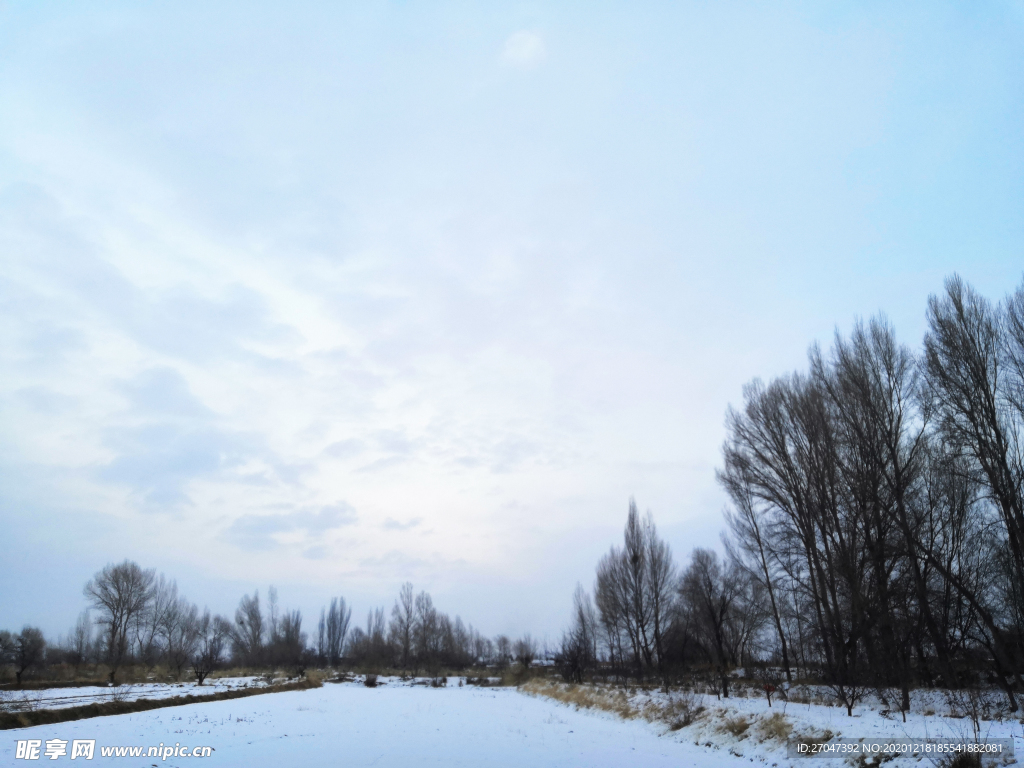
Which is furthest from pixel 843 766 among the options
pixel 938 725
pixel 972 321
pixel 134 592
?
pixel 134 592

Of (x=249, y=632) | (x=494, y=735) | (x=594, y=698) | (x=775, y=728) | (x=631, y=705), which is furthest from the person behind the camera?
(x=249, y=632)

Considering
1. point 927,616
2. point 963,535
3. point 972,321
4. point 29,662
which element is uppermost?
point 972,321

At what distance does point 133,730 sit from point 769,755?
1600 centimetres

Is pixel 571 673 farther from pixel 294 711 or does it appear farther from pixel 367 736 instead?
pixel 367 736

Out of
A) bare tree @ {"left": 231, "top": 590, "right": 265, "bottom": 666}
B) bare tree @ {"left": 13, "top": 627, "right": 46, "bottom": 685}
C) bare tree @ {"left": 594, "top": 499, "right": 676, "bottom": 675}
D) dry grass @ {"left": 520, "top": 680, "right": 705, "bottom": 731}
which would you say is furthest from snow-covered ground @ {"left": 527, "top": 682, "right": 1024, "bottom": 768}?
bare tree @ {"left": 231, "top": 590, "right": 265, "bottom": 666}

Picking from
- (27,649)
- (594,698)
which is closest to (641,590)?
(594,698)

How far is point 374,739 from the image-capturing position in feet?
51.0

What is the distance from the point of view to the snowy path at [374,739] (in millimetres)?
12062

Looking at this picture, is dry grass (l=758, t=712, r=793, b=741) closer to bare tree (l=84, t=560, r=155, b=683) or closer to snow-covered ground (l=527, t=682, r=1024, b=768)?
snow-covered ground (l=527, t=682, r=1024, b=768)

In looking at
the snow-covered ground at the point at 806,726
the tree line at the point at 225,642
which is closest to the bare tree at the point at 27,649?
the tree line at the point at 225,642

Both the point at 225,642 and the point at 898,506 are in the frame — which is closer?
the point at 898,506

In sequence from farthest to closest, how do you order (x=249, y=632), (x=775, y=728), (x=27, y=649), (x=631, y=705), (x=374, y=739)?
(x=249, y=632) < (x=27, y=649) < (x=631, y=705) < (x=374, y=739) < (x=775, y=728)

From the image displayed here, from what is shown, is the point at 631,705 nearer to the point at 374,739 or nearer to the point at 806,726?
the point at 806,726

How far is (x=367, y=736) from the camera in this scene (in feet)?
53.0
